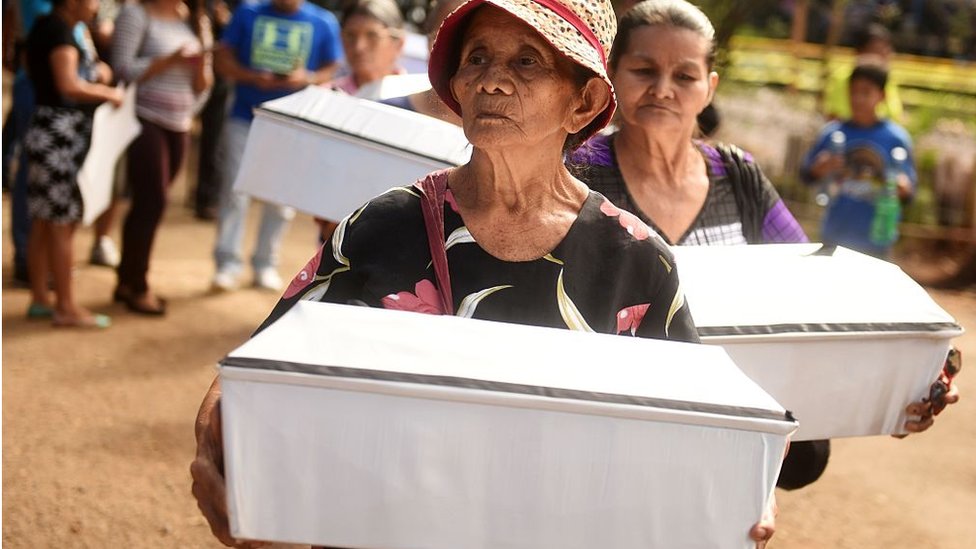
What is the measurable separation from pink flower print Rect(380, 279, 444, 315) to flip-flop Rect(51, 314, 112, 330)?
466cm

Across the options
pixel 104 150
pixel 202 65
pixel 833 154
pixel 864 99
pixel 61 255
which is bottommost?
pixel 61 255

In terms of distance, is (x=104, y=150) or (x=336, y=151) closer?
(x=336, y=151)

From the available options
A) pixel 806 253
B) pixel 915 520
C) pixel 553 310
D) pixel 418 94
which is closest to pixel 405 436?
pixel 553 310

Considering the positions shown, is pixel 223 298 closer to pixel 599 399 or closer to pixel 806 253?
pixel 806 253

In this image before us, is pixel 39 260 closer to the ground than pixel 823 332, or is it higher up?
closer to the ground

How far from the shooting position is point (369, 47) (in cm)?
533

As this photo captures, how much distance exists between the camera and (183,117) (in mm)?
A: 6648

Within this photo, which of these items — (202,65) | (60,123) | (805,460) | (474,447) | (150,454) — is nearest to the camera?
(474,447)

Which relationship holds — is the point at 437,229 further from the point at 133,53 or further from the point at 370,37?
the point at 133,53

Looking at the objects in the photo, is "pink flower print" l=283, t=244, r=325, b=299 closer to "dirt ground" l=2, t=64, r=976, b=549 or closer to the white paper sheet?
"dirt ground" l=2, t=64, r=976, b=549

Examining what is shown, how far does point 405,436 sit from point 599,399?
259 millimetres

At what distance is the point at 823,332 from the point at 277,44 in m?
5.23

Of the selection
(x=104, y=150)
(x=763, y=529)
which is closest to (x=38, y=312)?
(x=104, y=150)

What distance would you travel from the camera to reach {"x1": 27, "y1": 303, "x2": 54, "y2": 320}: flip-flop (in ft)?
20.5
